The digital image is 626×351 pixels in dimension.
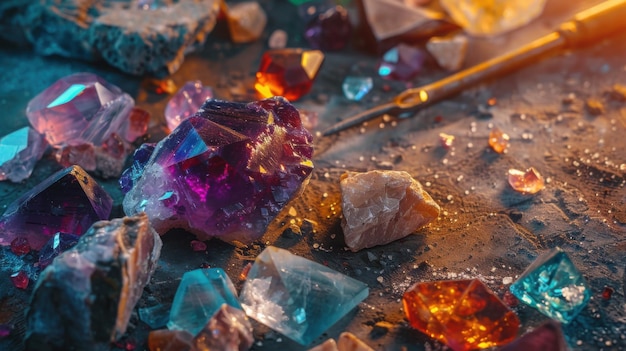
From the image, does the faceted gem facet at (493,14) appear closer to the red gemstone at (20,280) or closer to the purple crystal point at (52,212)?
the purple crystal point at (52,212)

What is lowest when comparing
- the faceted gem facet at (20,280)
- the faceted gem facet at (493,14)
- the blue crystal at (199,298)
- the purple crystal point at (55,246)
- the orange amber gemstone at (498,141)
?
the orange amber gemstone at (498,141)

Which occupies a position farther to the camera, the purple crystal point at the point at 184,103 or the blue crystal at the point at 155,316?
the purple crystal point at the point at 184,103

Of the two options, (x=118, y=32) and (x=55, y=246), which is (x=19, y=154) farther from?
(x=118, y=32)

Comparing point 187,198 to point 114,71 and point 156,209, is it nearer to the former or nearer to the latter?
point 156,209

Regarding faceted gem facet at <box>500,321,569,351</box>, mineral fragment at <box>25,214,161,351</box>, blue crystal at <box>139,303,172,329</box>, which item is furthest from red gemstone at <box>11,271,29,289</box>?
faceted gem facet at <box>500,321,569,351</box>

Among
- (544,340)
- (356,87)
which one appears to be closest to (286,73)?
(356,87)

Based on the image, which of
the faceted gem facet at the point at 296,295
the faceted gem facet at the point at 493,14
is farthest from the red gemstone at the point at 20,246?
the faceted gem facet at the point at 493,14
